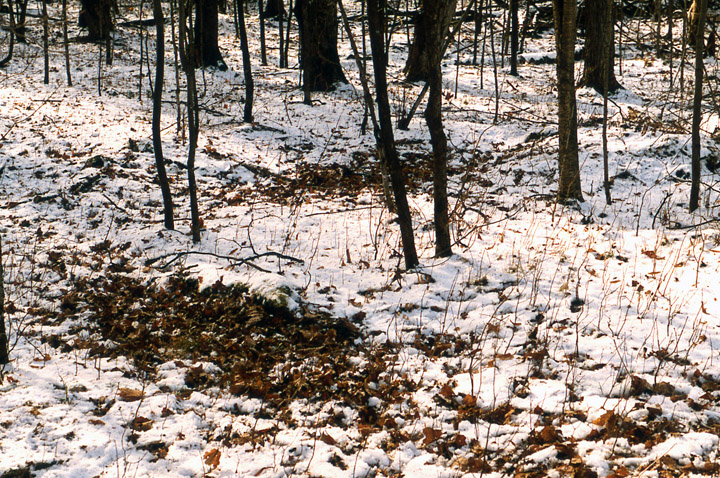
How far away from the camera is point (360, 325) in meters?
5.17

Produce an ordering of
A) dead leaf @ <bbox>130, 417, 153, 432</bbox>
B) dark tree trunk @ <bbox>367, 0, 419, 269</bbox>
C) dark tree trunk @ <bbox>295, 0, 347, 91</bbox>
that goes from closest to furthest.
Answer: dead leaf @ <bbox>130, 417, 153, 432</bbox>, dark tree trunk @ <bbox>367, 0, 419, 269</bbox>, dark tree trunk @ <bbox>295, 0, 347, 91</bbox>

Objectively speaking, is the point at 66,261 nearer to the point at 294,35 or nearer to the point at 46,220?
the point at 46,220

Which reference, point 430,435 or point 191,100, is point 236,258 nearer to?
point 191,100

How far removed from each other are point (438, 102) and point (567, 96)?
9.05ft

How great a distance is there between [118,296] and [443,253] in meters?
3.73

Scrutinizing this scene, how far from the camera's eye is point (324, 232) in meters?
7.60

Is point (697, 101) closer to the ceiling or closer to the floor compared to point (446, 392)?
closer to the ceiling

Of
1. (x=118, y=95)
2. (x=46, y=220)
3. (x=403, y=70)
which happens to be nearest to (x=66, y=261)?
(x=46, y=220)

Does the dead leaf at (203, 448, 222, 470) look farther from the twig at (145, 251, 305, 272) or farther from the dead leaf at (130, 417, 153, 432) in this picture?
the twig at (145, 251, 305, 272)

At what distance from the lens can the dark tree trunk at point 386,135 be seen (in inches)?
206

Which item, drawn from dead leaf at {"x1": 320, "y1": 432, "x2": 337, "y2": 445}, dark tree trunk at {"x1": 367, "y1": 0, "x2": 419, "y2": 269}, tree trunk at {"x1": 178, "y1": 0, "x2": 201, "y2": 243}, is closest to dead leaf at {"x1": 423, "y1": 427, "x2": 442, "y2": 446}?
dead leaf at {"x1": 320, "y1": 432, "x2": 337, "y2": 445}

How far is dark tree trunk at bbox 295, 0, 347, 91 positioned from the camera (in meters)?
15.8

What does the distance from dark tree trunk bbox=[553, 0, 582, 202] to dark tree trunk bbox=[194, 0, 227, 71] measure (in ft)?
46.5

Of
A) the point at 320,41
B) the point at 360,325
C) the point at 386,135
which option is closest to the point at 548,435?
the point at 360,325
